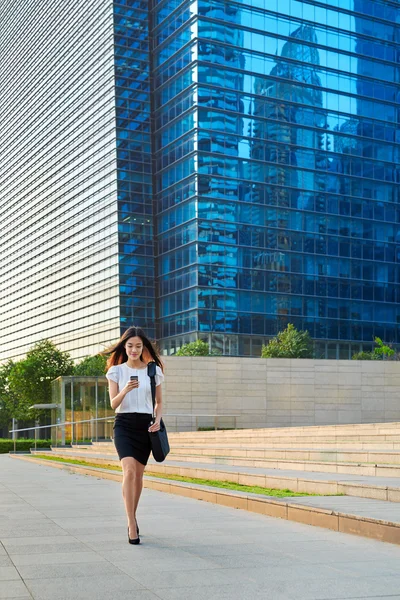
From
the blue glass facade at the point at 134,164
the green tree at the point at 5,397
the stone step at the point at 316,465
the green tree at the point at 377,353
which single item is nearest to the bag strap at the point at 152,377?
the stone step at the point at 316,465

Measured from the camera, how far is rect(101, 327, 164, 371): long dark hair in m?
7.49

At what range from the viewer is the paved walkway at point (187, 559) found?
512 centimetres

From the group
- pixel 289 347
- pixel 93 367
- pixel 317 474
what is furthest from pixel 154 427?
pixel 93 367

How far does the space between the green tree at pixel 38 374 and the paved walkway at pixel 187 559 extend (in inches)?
2588

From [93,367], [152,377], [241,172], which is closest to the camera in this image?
[152,377]

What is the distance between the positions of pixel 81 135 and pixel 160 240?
830 inches

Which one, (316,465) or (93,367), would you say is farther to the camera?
(93,367)

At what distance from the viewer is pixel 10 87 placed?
412 feet

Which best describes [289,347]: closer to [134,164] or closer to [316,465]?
[134,164]

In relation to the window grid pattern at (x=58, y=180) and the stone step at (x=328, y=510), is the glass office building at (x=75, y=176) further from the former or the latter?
the stone step at (x=328, y=510)

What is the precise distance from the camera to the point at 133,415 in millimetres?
7188

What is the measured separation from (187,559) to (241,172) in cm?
6944

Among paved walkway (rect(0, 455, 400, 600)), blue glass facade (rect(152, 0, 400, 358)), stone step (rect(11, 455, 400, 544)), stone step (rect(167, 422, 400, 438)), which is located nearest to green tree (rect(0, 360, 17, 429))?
blue glass facade (rect(152, 0, 400, 358))

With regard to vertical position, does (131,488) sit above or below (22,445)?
above
